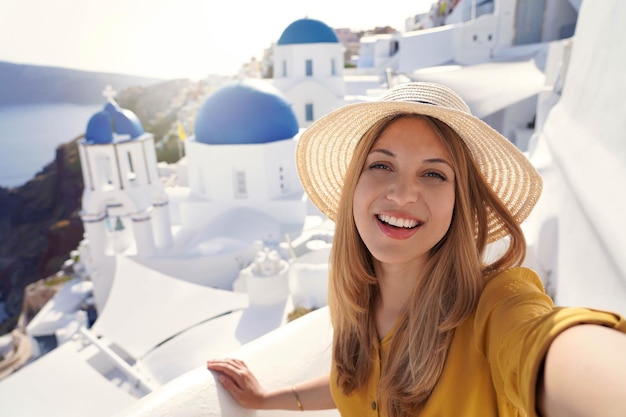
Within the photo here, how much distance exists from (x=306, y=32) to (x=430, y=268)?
1382 cm

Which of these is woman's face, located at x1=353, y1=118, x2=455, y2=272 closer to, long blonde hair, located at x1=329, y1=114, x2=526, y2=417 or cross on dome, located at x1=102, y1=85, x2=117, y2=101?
long blonde hair, located at x1=329, y1=114, x2=526, y2=417

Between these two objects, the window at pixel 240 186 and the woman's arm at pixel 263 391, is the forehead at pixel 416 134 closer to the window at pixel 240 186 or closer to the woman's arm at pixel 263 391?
the woman's arm at pixel 263 391

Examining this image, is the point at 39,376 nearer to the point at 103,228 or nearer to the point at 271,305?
the point at 271,305

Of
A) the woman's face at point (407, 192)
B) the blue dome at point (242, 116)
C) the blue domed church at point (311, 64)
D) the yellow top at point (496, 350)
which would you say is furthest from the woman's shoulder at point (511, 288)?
the blue domed church at point (311, 64)

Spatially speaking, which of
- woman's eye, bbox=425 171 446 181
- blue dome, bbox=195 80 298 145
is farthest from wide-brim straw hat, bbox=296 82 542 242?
blue dome, bbox=195 80 298 145

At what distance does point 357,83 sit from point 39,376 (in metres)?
17.2

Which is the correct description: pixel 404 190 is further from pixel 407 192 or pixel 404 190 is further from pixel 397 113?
pixel 397 113

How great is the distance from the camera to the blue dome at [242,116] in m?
8.22

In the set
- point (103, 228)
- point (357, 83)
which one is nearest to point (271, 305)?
point (103, 228)

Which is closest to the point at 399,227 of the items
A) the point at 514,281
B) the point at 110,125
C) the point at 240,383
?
the point at 514,281

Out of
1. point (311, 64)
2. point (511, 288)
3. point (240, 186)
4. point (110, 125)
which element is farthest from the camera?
point (311, 64)

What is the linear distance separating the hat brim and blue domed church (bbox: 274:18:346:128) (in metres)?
12.5

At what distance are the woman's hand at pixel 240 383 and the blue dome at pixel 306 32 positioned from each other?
1352 centimetres

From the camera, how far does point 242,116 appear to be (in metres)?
8.26
